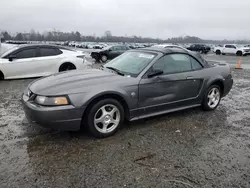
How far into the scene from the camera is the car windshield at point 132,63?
416 centimetres

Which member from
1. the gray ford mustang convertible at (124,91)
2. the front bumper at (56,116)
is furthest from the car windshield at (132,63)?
the front bumper at (56,116)

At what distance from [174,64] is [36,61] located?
5788mm

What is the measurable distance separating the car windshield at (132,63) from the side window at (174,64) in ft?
0.68

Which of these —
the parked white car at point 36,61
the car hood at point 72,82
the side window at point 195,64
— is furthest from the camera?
the parked white car at point 36,61

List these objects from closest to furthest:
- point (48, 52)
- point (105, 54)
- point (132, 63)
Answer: point (132, 63)
point (48, 52)
point (105, 54)

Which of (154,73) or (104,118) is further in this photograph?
(154,73)

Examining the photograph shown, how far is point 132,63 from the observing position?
444cm

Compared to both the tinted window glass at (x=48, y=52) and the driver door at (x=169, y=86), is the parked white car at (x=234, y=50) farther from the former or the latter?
the driver door at (x=169, y=86)

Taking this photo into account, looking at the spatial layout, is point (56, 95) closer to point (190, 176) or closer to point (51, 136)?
point (51, 136)

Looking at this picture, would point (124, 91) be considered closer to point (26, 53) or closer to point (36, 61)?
point (36, 61)

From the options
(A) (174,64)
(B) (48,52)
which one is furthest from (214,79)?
(B) (48,52)

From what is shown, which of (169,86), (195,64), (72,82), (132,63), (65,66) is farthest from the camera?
(65,66)

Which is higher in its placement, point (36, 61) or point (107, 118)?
point (36, 61)

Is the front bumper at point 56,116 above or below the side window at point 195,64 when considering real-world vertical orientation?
below
